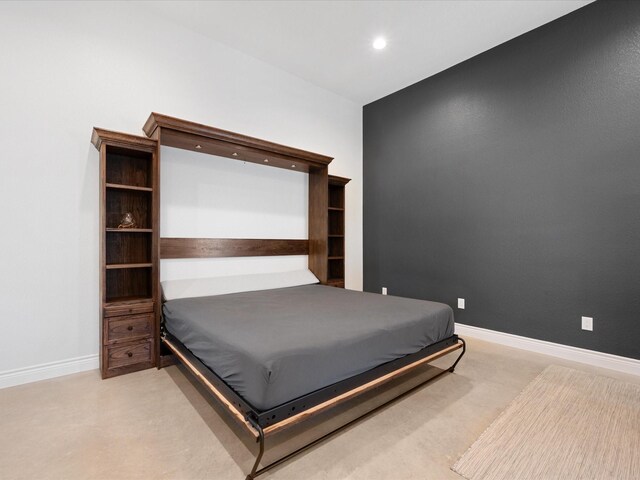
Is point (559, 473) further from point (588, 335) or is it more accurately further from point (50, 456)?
point (50, 456)

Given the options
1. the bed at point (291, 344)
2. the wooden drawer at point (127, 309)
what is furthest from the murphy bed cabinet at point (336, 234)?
the wooden drawer at point (127, 309)

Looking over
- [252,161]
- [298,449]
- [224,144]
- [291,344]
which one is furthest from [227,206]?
[298,449]

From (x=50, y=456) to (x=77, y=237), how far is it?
170 centimetres

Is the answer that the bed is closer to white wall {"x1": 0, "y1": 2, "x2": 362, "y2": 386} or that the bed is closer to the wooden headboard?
the wooden headboard

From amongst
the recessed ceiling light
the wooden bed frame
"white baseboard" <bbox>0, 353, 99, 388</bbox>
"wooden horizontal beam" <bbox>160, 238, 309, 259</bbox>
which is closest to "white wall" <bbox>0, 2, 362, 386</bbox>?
"white baseboard" <bbox>0, 353, 99, 388</bbox>

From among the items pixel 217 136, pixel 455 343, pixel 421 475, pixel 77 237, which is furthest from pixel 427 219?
pixel 77 237

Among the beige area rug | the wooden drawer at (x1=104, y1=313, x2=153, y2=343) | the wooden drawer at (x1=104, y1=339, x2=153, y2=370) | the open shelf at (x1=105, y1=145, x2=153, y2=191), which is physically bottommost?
the beige area rug

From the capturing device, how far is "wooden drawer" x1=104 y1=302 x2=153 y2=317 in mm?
2443

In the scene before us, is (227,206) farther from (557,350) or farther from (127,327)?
(557,350)

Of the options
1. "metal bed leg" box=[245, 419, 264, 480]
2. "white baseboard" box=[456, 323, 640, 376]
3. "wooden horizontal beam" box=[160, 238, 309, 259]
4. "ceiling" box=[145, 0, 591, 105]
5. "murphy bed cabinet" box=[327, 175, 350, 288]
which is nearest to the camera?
"metal bed leg" box=[245, 419, 264, 480]

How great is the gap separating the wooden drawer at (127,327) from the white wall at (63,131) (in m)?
0.41

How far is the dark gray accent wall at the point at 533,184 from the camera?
2709 millimetres

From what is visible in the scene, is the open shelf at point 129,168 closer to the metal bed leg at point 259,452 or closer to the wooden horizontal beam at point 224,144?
the wooden horizontal beam at point 224,144

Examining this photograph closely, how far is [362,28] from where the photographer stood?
320 cm
